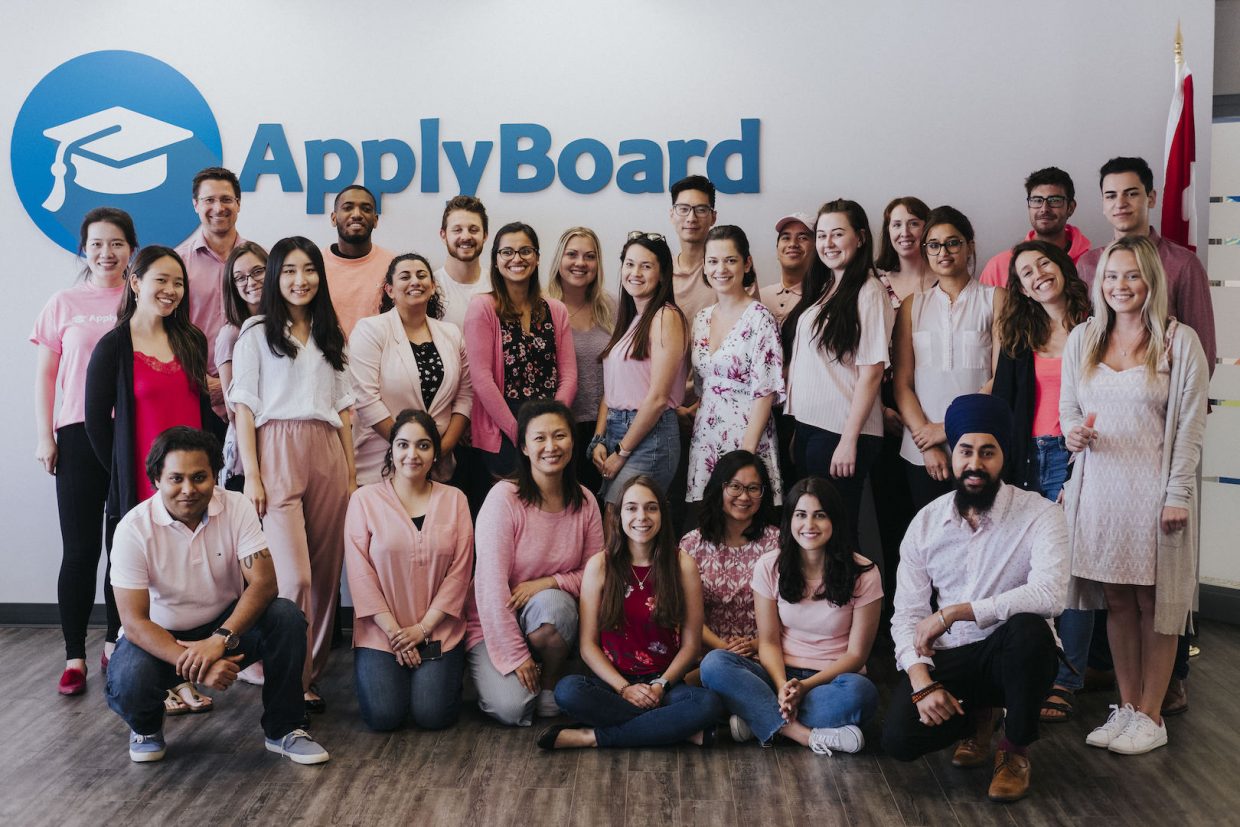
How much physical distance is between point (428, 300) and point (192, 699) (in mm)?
1625

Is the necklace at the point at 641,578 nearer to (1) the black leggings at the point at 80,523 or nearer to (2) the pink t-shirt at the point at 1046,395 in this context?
(2) the pink t-shirt at the point at 1046,395

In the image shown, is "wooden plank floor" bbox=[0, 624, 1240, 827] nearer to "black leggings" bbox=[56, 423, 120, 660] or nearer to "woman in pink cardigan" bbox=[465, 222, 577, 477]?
"black leggings" bbox=[56, 423, 120, 660]

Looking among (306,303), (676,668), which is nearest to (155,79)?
(306,303)

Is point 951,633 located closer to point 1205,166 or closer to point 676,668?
point 676,668

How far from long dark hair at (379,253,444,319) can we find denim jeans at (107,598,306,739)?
52.3 inches

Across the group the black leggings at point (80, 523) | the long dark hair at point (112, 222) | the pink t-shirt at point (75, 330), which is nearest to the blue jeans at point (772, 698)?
the black leggings at point (80, 523)

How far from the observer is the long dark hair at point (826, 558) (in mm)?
3459

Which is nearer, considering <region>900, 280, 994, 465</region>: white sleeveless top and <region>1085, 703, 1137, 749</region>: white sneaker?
<region>1085, 703, 1137, 749</region>: white sneaker

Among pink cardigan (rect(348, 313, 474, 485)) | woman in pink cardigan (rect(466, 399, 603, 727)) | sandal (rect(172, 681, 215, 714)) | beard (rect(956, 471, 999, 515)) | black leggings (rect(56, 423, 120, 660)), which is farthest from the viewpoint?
black leggings (rect(56, 423, 120, 660))

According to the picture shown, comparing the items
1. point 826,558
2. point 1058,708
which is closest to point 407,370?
point 826,558

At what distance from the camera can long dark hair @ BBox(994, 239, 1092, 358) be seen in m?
3.79

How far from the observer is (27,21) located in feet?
16.0

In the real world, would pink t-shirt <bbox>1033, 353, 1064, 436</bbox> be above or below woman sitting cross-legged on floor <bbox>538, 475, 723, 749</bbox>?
above

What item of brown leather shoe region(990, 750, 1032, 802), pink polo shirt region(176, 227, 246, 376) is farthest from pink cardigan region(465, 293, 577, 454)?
brown leather shoe region(990, 750, 1032, 802)
